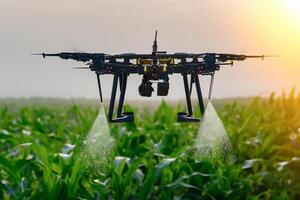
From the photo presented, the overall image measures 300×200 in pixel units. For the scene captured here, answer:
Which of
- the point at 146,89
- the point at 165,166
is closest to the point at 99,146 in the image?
the point at 146,89

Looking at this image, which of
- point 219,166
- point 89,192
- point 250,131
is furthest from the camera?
point 250,131

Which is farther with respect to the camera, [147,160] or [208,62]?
[147,160]

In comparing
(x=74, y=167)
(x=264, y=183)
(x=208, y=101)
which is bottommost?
(x=264, y=183)

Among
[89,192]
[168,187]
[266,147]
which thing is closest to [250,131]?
[266,147]

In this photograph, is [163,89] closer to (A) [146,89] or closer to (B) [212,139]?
(A) [146,89]

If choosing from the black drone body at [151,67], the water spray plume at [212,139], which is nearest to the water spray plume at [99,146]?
the black drone body at [151,67]

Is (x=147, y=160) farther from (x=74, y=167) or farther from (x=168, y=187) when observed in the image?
(x=74, y=167)

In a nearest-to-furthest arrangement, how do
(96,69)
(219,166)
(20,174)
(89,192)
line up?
(96,69), (89,192), (20,174), (219,166)
